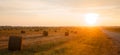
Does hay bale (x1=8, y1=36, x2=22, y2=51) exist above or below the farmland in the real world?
above

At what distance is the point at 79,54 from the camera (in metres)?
18.1

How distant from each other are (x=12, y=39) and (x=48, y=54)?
432cm

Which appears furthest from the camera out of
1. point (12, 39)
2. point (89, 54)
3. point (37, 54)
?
point (12, 39)

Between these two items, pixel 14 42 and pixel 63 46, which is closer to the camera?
pixel 14 42

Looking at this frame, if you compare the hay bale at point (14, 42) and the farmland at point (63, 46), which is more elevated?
the hay bale at point (14, 42)

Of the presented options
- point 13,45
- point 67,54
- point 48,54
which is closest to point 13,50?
point 13,45

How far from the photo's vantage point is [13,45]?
65.2 ft

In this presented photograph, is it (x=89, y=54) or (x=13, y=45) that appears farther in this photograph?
(x=13, y=45)

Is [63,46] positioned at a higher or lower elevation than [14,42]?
lower

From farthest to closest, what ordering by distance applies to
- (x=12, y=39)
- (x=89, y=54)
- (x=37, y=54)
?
(x=12, y=39) → (x=89, y=54) → (x=37, y=54)

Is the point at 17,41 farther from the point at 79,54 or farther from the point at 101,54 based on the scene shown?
the point at 101,54

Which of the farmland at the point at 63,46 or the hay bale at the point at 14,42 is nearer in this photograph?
the farmland at the point at 63,46

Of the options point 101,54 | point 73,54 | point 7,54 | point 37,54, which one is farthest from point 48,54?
point 101,54

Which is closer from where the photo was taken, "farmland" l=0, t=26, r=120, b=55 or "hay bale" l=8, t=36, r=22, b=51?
"farmland" l=0, t=26, r=120, b=55
